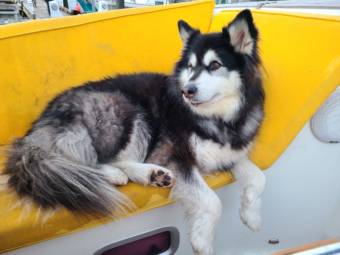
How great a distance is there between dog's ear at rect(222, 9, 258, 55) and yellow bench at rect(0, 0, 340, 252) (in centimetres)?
20

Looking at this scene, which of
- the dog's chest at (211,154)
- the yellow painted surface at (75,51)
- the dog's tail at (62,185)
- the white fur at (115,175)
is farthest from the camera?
the yellow painted surface at (75,51)

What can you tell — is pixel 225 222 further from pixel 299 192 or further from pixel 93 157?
pixel 93 157

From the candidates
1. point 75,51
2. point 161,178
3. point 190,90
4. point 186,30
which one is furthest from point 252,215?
point 75,51

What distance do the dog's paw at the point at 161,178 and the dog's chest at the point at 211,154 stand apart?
13 centimetres

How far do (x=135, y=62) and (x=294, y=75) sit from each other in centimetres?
79

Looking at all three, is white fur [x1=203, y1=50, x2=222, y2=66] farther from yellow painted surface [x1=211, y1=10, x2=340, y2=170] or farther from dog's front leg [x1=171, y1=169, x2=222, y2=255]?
dog's front leg [x1=171, y1=169, x2=222, y2=255]

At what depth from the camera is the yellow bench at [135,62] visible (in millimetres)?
938

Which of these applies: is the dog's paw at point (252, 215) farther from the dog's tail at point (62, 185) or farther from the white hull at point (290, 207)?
the dog's tail at point (62, 185)

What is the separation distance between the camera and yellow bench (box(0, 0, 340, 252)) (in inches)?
36.9

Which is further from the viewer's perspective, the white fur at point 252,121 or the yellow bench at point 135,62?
the white fur at point 252,121

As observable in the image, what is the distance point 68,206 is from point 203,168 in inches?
18.0

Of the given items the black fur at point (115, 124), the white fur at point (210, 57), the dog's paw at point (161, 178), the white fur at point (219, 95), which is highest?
the white fur at point (210, 57)

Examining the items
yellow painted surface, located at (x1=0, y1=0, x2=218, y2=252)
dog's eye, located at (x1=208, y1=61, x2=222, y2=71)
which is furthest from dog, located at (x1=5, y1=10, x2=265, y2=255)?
yellow painted surface, located at (x1=0, y1=0, x2=218, y2=252)

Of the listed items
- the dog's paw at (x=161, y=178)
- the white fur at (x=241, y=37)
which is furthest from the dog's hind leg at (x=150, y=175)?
the white fur at (x=241, y=37)
